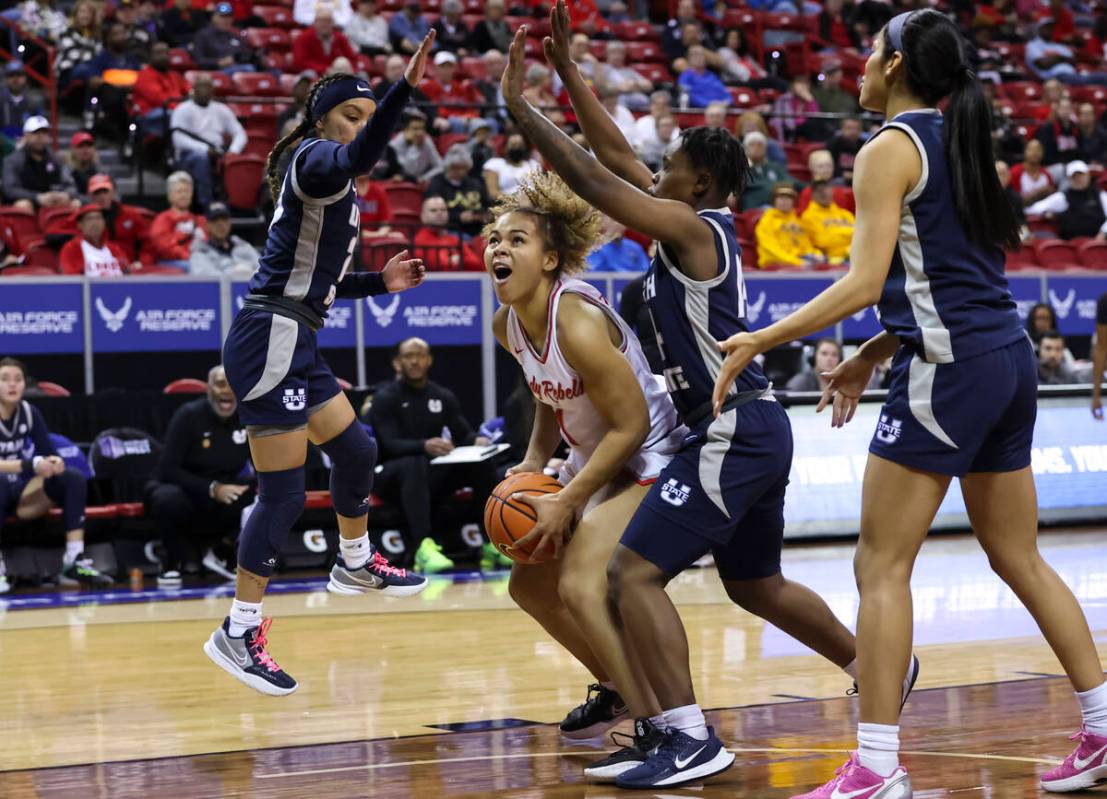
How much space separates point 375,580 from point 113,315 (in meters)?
5.86

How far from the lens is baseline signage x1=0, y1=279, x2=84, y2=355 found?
Answer: 412 inches

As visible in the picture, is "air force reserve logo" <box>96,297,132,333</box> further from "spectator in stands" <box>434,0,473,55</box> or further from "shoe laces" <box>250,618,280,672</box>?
"spectator in stands" <box>434,0,473,55</box>

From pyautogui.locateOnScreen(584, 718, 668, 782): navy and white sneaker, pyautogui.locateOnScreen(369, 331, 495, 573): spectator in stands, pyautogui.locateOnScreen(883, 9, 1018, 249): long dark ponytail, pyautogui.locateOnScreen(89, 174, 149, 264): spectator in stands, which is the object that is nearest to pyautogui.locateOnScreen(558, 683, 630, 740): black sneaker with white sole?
pyautogui.locateOnScreen(584, 718, 668, 782): navy and white sneaker

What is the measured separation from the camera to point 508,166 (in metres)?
13.5

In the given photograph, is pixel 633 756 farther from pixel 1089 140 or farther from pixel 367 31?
pixel 1089 140

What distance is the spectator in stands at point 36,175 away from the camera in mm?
11938

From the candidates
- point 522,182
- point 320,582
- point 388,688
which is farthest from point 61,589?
point 522,182

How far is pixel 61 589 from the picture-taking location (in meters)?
9.21

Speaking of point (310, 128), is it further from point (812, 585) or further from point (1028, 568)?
point (812, 585)

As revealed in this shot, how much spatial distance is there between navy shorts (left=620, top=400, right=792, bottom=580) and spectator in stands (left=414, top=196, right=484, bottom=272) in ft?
25.3

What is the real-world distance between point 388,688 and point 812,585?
320cm

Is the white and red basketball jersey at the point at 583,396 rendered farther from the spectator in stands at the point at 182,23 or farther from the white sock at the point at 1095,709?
the spectator in stands at the point at 182,23

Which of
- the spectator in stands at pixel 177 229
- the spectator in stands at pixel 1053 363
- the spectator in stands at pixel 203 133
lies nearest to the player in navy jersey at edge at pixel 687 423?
the spectator in stands at pixel 177 229

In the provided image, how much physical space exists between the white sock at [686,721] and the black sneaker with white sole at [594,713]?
1.97 ft
